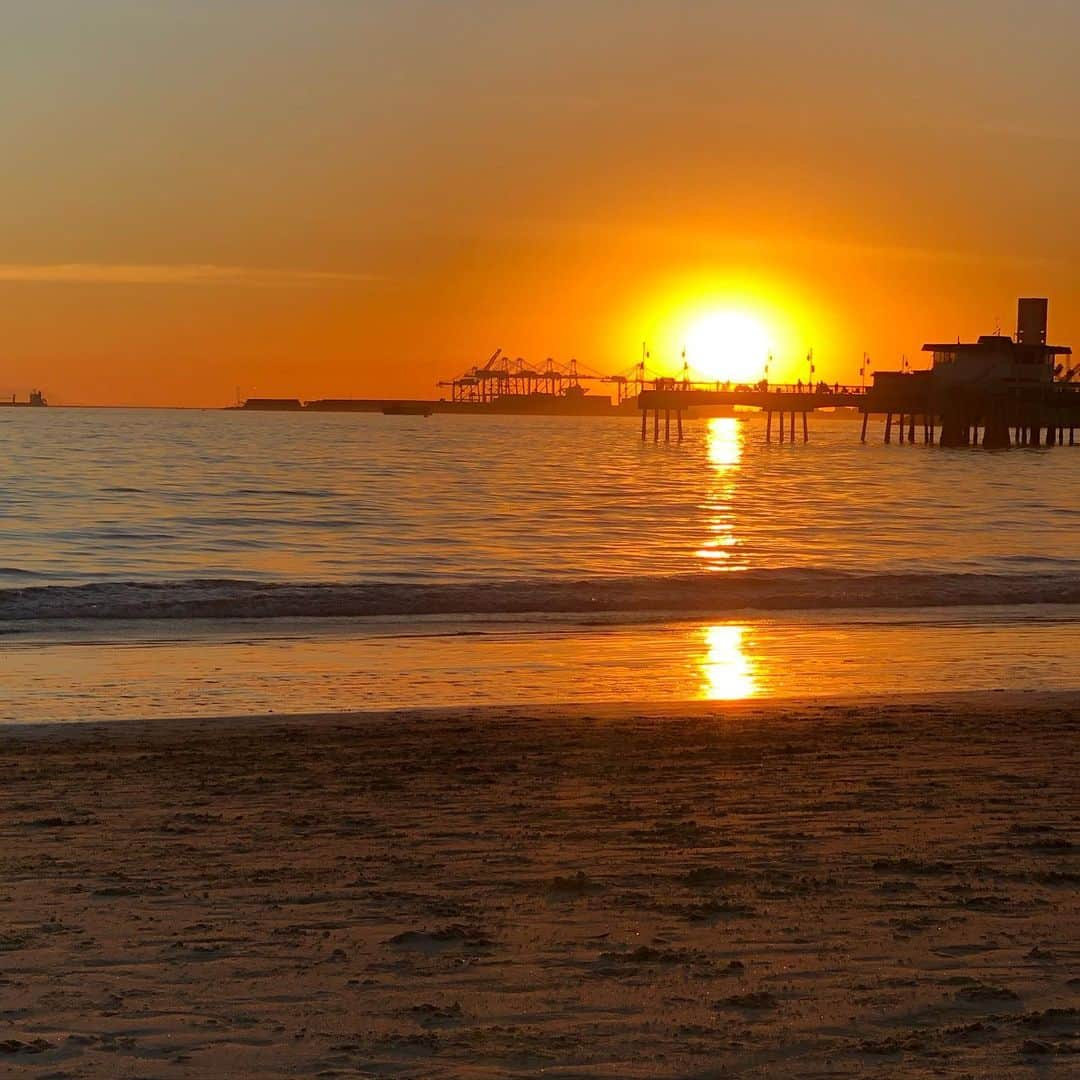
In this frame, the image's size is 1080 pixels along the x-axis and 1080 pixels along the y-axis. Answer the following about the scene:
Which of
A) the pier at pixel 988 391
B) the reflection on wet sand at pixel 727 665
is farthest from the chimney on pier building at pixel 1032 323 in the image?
the reflection on wet sand at pixel 727 665

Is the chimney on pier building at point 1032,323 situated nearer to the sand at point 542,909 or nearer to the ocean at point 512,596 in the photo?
the ocean at point 512,596

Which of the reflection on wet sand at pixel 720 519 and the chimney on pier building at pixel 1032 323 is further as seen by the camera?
the chimney on pier building at pixel 1032 323

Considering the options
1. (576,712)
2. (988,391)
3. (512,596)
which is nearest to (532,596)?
(512,596)

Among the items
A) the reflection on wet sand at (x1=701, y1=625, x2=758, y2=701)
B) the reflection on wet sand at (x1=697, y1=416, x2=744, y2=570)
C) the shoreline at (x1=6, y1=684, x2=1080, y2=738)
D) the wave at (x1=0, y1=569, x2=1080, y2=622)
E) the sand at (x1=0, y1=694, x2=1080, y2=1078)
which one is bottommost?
the reflection on wet sand at (x1=697, y1=416, x2=744, y2=570)

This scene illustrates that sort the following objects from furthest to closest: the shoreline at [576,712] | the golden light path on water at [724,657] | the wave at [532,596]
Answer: the wave at [532,596] → the golden light path on water at [724,657] → the shoreline at [576,712]

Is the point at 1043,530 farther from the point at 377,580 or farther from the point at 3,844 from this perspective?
the point at 3,844

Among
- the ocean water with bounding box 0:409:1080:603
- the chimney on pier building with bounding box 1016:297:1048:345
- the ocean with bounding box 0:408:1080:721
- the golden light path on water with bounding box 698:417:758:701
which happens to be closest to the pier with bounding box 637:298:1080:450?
the chimney on pier building with bounding box 1016:297:1048:345

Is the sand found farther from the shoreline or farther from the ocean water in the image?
the ocean water

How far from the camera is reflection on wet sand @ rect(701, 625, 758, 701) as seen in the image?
13156 millimetres

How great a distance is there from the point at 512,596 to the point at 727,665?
26.5 ft

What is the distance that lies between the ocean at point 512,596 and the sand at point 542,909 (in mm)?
3661

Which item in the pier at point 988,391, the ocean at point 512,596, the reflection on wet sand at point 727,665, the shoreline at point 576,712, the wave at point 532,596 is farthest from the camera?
the pier at point 988,391

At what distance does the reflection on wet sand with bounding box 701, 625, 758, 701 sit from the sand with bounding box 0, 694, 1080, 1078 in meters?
3.27

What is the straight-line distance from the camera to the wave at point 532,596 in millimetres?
20781
